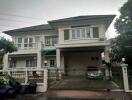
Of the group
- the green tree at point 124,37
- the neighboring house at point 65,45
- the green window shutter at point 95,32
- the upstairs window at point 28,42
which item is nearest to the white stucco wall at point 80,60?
the neighboring house at point 65,45

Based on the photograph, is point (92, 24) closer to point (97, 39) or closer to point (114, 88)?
point (97, 39)

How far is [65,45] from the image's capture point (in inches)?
796

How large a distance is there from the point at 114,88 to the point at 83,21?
33.6 ft

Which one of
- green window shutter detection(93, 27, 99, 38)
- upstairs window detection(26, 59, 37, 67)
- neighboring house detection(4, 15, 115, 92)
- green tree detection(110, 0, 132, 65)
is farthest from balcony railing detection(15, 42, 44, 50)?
green tree detection(110, 0, 132, 65)

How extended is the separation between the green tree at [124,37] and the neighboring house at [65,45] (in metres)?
1.06

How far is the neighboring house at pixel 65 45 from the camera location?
19.9m

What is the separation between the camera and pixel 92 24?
802 inches

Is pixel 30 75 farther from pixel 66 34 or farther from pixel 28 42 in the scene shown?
pixel 28 42

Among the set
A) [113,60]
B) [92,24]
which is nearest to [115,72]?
[113,60]

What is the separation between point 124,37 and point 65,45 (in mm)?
7257

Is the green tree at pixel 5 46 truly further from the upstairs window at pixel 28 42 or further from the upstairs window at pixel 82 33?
the upstairs window at pixel 28 42

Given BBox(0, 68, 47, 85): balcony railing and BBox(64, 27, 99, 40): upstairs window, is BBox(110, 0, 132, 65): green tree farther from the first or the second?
BBox(0, 68, 47, 85): balcony railing

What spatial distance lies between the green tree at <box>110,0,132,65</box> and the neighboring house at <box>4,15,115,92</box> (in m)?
1.06

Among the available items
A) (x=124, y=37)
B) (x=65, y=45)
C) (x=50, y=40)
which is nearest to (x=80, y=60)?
(x=65, y=45)
